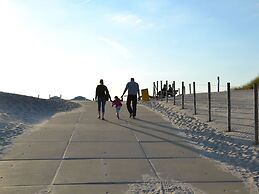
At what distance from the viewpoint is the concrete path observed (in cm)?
882

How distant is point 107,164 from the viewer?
420 inches

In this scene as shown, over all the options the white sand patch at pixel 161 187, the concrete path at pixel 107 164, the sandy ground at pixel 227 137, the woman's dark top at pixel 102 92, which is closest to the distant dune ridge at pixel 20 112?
the concrete path at pixel 107 164

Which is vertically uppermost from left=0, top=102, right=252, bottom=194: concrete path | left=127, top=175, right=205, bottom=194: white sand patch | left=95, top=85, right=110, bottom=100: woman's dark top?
left=95, top=85, right=110, bottom=100: woman's dark top

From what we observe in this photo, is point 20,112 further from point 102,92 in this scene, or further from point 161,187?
A: point 161,187

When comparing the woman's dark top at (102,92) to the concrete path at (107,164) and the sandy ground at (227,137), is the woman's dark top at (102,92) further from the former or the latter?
the concrete path at (107,164)

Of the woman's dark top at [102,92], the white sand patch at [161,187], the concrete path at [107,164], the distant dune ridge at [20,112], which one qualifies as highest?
the woman's dark top at [102,92]

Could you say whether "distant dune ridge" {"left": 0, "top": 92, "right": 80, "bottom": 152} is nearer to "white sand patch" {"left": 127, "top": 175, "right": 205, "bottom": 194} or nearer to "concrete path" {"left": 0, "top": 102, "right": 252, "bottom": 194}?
"concrete path" {"left": 0, "top": 102, "right": 252, "bottom": 194}

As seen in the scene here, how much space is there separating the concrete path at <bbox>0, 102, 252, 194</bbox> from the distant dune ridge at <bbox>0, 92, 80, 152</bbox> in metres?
0.56

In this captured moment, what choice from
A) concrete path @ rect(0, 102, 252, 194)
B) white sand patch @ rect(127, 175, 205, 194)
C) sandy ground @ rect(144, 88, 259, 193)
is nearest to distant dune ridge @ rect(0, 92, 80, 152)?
concrete path @ rect(0, 102, 252, 194)

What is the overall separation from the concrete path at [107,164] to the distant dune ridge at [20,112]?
1.83 ft

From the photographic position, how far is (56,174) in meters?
9.73

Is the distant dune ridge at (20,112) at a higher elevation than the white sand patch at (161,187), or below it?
higher

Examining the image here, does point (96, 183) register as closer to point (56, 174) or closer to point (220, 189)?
point (56, 174)

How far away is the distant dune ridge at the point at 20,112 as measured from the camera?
51.5 ft
